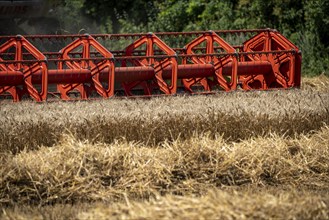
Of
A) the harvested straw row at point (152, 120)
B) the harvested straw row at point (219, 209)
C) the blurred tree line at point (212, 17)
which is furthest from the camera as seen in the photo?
the blurred tree line at point (212, 17)

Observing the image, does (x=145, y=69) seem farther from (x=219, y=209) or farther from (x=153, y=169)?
(x=219, y=209)

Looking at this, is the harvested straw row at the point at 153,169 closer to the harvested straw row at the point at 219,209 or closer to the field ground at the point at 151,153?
the field ground at the point at 151,153

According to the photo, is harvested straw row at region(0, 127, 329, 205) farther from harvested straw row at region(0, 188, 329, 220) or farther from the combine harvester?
the combine harvester

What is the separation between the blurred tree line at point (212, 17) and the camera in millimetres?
17609

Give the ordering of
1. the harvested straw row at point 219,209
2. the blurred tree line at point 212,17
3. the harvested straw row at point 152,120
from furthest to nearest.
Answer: the blurred tree line at point 212,17
the harvested straw row at point 152,120
the harvested straw row at point 219,209

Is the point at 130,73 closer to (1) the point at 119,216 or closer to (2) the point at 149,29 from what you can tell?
(1) the point at 119,216

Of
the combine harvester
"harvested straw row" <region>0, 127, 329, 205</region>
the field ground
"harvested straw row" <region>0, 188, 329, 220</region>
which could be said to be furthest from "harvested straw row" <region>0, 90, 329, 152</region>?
"harvested straw row" <region>0, 188, 329, 220</region>

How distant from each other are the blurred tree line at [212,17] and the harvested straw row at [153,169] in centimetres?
625

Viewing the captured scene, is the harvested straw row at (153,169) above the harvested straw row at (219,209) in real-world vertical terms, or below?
below

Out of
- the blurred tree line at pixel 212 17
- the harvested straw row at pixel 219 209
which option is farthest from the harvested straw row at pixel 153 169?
the blurred tree line at pixel 212 17

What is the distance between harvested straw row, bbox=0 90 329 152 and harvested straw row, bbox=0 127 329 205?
0.17 meters

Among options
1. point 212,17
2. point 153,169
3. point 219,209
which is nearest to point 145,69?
point 153,169

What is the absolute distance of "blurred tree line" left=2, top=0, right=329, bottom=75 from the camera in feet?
57.8

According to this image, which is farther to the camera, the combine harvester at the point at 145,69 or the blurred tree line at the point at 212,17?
the blurred tree line at the point at 212,17
